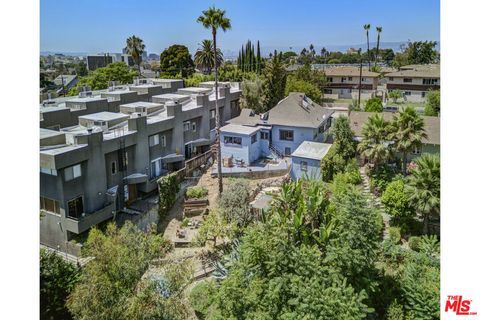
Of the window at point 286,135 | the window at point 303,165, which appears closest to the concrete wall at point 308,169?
the window at point 303,165

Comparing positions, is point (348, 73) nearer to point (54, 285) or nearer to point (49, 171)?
point (49, 171)

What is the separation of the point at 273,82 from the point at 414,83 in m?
25.1

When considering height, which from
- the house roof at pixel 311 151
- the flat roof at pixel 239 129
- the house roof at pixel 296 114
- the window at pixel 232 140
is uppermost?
the house roof at pixel 296 114

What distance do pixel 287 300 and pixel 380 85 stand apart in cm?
6370

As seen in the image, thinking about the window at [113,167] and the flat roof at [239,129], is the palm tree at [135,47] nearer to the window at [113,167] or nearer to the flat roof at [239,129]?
the flat roof at [239,129]

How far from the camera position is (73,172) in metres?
22.3

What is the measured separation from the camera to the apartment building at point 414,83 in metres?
54.1

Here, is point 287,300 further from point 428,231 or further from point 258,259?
point 428,231

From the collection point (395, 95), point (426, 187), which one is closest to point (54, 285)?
point (426, 187)

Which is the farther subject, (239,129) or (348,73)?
(348,73)

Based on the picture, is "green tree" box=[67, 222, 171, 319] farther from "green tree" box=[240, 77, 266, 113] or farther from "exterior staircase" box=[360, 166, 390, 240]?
"green tree" box=[240, 77, 266, 113]

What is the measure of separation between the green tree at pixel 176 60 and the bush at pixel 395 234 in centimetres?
5318

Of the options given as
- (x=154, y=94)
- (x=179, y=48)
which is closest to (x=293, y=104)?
(x=154, y=94)

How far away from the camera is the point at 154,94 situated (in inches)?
1581
